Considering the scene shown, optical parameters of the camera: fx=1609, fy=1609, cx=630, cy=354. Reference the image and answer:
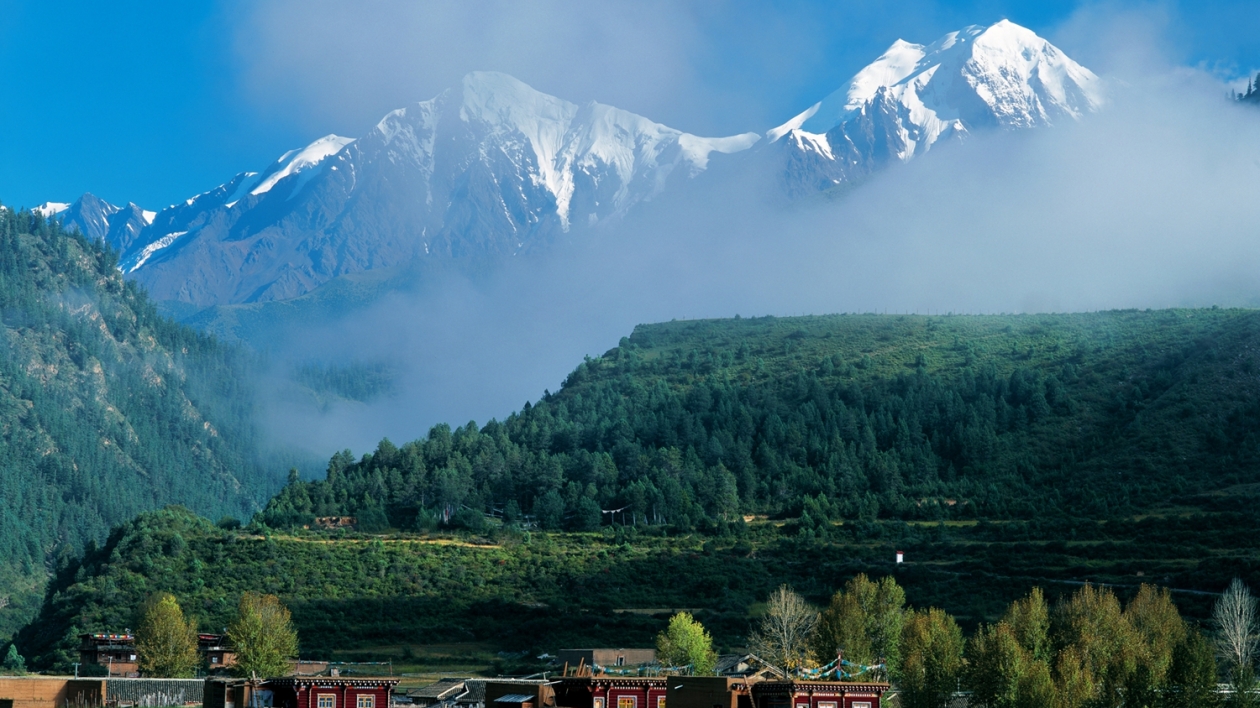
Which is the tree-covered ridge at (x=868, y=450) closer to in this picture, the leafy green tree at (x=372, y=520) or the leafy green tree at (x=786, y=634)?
the leafy green tree at (x=372, y=520)

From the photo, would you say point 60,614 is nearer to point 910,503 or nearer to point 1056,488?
point 910,503

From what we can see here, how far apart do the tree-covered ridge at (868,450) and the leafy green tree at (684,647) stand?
49828mm

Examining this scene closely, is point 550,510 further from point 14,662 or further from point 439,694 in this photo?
point 439,694

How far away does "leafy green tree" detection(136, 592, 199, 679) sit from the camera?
340 feet

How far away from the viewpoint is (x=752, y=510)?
161 meters

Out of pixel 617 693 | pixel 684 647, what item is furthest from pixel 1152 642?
pixel 617 693

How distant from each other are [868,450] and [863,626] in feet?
234

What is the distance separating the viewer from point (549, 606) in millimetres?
129125

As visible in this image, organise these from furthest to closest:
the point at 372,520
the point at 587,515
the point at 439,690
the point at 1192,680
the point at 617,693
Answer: the point at 587,515 → the point at 372,520 → the point at 439,690 → the point at 617,693 → the point at 1192,680

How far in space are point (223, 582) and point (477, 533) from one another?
2961 cm

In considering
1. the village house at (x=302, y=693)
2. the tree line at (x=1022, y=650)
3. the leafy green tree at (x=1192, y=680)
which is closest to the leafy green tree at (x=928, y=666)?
→ the tree line at (x=1022, y=650)

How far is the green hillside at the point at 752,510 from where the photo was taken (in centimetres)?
12556

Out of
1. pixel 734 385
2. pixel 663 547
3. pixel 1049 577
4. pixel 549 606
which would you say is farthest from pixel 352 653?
pixel 734 385

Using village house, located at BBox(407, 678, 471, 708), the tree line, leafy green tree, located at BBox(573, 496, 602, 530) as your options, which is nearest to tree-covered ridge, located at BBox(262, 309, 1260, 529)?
leafy green tree, located at BBox(573, 496, 602, 530)
